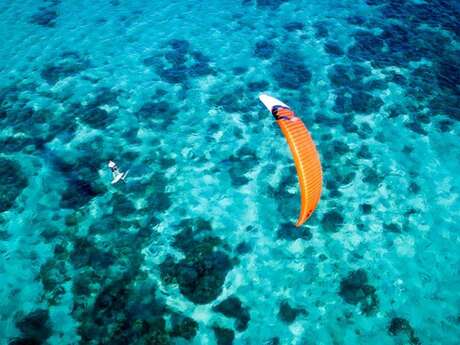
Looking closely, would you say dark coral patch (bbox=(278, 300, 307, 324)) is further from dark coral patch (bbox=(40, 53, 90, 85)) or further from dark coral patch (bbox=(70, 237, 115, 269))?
dark coral patch (bbox=(40, 53, 90, 85))

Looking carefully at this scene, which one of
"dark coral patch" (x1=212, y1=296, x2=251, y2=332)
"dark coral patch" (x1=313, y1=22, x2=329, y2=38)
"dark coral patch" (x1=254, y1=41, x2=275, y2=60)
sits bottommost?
"dark coral patch" (x1=212, y1=296, x2=251, y2=332)

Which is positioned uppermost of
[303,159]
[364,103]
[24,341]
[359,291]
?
[303,159]

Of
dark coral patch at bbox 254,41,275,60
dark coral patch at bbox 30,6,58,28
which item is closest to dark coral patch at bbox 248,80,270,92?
dark coral patch at bbox 254,41,275,60

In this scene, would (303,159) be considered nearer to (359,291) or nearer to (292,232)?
(292,232)

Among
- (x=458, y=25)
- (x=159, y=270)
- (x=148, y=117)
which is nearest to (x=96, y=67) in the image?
(x=148, y=117)

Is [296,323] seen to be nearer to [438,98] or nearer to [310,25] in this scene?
[438,98]

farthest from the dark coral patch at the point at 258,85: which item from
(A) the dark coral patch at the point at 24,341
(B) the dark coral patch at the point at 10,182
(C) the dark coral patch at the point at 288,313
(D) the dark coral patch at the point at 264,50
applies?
(A) the dark coral patch at the point at 24,341

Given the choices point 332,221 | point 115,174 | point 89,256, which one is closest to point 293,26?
point 332,221
